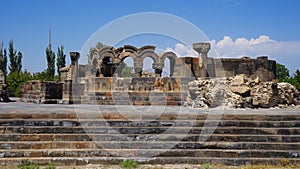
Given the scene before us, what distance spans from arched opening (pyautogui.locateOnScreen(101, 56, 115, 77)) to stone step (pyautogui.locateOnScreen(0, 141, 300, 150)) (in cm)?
1117

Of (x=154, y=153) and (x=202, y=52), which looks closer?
(x=154, y=153)

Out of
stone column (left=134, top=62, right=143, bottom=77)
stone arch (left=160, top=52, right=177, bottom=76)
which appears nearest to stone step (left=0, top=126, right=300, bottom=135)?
stone column (left=134, top=62, right=143, bottom=77)

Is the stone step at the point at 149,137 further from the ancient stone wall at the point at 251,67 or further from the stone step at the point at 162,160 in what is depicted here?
the ancient stone wall at the point at 251,67

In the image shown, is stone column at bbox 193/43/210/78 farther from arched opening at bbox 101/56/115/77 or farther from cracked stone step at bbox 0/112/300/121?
cracked stone step at bbox 0/112/300/121

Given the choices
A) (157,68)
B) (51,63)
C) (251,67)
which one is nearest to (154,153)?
(157,68)

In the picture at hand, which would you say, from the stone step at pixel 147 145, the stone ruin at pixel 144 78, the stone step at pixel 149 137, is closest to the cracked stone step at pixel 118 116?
the stone step at pixel 149 137

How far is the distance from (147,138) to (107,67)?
11.4 meters

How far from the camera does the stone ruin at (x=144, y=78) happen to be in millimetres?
14586

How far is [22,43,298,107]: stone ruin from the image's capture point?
1459 centimetres

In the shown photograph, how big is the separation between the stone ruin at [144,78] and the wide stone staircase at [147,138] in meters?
5.17

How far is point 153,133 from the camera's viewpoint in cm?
709

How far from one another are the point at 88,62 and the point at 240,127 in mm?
13743

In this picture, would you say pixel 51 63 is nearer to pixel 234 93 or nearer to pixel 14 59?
pixel 14 59

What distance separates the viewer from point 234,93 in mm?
11516
